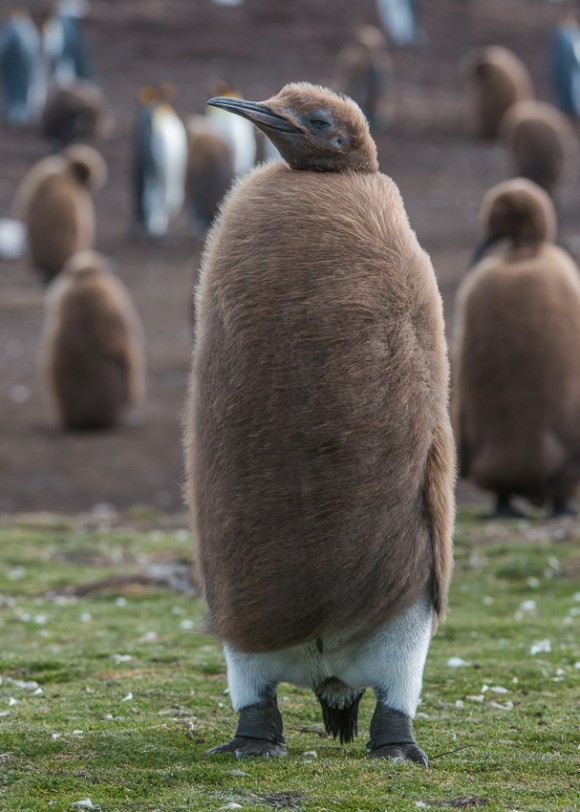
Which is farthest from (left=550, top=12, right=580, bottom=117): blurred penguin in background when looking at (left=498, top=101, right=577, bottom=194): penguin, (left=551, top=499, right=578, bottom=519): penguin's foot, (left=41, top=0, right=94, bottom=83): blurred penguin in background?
(left=551, top=499, right=578, bottom=519): penguin's foot

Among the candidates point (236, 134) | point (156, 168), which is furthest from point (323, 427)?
point (236, 134)

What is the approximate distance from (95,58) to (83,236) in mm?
17571

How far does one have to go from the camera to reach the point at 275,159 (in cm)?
436

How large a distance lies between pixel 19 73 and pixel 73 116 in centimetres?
510

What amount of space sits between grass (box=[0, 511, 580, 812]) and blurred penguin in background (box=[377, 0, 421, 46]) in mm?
31024

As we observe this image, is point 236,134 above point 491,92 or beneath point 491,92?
beneath

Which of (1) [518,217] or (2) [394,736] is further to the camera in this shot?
(1) [518,217]

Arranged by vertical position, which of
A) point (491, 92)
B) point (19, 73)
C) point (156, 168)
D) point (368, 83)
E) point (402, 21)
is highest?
point (402, 21)

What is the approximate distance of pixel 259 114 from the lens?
399cm

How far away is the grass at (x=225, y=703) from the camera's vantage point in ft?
12.5

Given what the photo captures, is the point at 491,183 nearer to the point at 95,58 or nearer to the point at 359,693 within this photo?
the point at 95,58

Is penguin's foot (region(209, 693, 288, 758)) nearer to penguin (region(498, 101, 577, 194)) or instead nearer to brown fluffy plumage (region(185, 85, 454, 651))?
brown fluffy plumage (region(185, 85, 454, 651))

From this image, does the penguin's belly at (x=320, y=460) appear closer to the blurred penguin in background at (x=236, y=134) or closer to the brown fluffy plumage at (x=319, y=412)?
the brown fluffy plumage at (x=319, y=412)

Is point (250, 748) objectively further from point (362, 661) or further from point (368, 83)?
point (368, 83)
